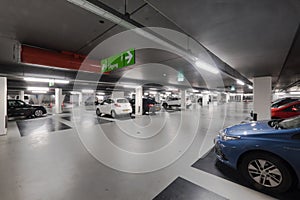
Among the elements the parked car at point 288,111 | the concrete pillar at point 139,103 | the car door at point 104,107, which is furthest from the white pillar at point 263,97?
the car door at point 104,107

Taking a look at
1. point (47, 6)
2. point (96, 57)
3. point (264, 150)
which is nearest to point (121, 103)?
point (96, 57)

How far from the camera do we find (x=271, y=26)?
86.5 inches

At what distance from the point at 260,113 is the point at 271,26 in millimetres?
6074

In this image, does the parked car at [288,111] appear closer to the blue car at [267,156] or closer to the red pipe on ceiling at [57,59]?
the blue car at [267,156]

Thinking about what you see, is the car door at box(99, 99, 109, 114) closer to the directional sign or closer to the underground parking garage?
the underground parking garage

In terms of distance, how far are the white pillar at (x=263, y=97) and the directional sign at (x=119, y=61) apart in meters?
6.97

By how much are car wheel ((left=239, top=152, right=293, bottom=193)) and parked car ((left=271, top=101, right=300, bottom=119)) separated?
18.3ft

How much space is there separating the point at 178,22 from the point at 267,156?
95.9 inches

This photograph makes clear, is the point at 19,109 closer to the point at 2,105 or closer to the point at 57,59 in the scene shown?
the point at 2,105

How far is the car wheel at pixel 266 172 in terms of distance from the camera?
1790 millimetres

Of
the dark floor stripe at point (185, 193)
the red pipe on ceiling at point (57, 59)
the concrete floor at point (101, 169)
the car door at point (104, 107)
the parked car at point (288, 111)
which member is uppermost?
the red pipe on ceiling at point (57, 59)

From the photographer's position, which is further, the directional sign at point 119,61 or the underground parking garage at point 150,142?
the directional sign at point 119,61

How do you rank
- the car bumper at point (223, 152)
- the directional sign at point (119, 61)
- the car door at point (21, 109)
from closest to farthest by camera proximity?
the car bumper at point (223, 152), the directional sign at point (119, 61), the car door at point (21, 109)

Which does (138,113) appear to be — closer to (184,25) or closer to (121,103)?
(121,103)
